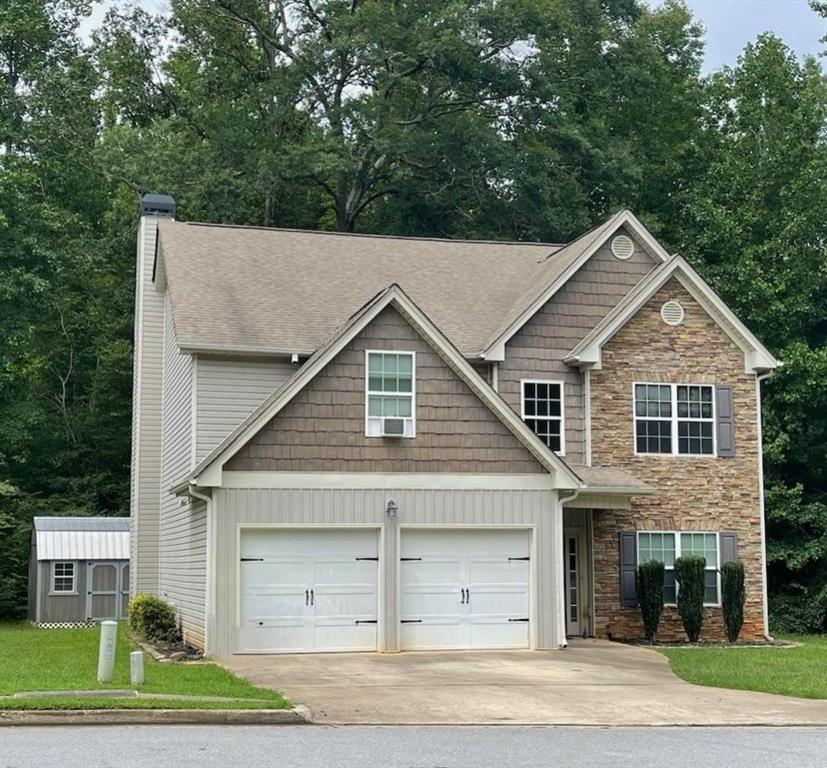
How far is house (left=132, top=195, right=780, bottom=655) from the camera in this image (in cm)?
2062

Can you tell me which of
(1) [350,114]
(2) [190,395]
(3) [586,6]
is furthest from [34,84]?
(2) [190,395]

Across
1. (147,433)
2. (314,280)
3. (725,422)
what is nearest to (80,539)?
(147,433)

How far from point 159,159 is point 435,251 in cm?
1461

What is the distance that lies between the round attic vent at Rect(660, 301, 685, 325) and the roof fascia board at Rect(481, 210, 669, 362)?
98 cm

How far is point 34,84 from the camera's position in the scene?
141 ft

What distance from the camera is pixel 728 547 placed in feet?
82.5

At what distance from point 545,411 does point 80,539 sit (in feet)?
51.2

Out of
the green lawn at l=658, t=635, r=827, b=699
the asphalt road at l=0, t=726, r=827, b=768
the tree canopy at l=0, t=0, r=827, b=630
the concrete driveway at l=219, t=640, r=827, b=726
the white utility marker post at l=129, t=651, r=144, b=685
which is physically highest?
the tree canopy at l=0, t=0, r=827, b=630

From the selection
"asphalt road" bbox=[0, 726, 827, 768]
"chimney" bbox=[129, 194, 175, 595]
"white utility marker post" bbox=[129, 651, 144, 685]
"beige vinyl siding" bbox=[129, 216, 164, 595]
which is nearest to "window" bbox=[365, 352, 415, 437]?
"white utility marker post" bbox=[129, 651, 144, 685]

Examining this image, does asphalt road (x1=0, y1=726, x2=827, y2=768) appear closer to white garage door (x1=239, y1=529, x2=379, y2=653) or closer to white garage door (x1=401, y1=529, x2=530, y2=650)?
white garage door (x1=239, y1=529, x2=379, y2=653)

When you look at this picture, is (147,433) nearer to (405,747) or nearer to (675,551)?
(675,551)

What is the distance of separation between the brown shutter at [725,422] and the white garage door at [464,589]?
5.86m

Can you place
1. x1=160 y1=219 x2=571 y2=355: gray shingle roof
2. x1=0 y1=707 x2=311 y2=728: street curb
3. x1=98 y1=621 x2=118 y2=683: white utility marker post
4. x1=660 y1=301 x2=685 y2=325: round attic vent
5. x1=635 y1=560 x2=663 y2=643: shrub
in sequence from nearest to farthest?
1. x1=0 y1=707 x2=311 y2=728: street curb
2. x1=98 y1=621 x2=118 y2=683: white utility marker post
3. x1=160 y1=219 x2=571 y2=355: gray shingle roof
4. x1=635 y1=560 x2=663 y2=643: shrub
5. x1=660 y1=301 x2=685 y2=325: round attic vent

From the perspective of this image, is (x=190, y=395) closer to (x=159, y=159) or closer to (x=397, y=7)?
(x=159, y=159)
